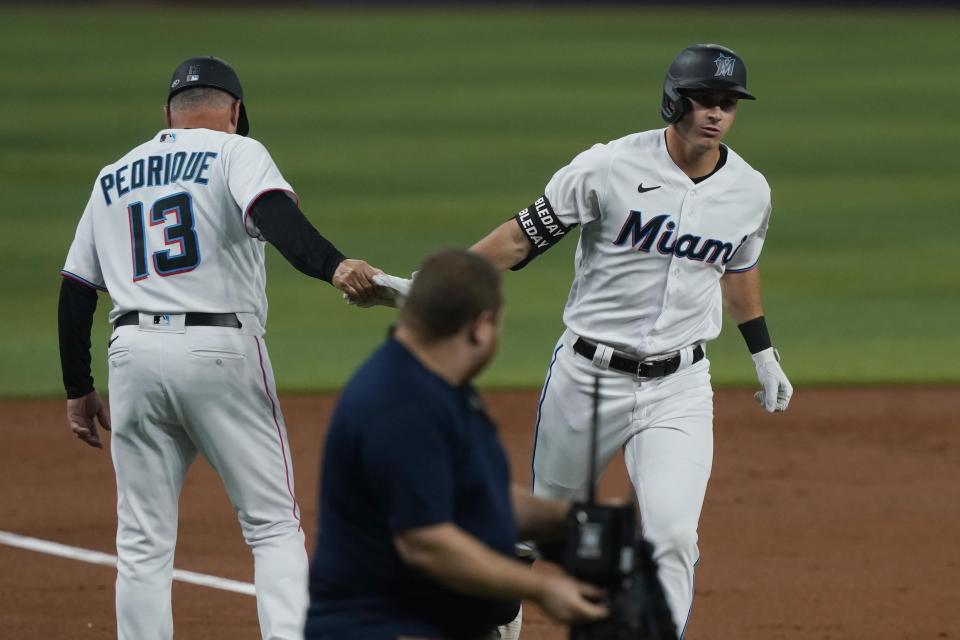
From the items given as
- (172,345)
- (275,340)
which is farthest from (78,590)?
(275,340)

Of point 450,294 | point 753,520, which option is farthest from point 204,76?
point 753,520

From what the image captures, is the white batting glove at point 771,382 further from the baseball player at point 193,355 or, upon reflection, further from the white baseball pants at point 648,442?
the baseball player at point 193,355

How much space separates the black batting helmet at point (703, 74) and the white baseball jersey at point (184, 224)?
1394 millimetres

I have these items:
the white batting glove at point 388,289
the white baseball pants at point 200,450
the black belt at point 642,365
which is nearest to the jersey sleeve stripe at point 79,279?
the white baseball pants at point 200,450

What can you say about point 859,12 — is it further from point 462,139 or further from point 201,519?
point 201,519

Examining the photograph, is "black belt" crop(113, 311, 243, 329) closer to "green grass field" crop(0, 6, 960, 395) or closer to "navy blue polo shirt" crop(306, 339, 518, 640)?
"green grass field" crop(0, 6, 960, 395)

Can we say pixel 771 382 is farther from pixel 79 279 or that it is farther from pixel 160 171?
pixel 79 279

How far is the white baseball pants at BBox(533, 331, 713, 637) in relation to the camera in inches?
193

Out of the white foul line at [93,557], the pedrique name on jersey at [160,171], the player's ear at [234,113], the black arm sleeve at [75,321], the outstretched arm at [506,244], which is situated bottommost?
the white foul line at [93,557]

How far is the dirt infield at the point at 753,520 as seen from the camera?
20.1 ft

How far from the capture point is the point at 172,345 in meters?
4.89

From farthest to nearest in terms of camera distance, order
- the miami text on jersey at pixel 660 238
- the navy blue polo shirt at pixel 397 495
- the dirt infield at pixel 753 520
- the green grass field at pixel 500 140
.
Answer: the green grass field at pixel 500 140, the dirt infield at pixel 753 520, the miami text on jersey at pixel 660 238, the navy blue polo shirt at pixel 397 495

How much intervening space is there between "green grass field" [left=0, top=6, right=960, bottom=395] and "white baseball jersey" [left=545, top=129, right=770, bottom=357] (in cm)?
136

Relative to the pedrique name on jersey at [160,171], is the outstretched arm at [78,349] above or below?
below
